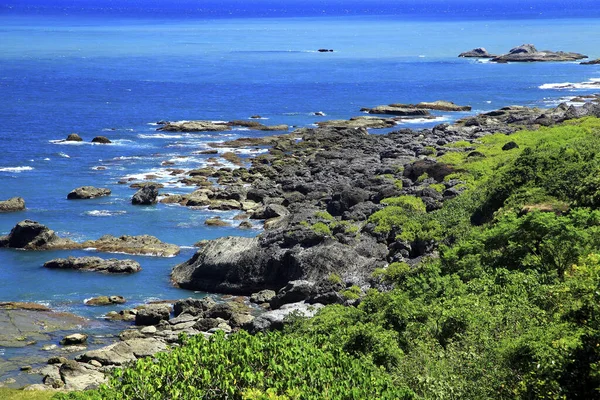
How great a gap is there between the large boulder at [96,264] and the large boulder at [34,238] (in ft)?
14.3

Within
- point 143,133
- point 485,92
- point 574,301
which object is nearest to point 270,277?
point 574,301

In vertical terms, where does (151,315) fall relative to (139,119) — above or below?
below

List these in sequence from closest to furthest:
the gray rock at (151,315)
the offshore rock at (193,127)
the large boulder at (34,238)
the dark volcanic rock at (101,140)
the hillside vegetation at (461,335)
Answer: the hillside vegetation at (461,335) < the gray rock at (151,315) < the large boulder at (34,238) < the dark volcanic rock at (101,140) < the offshore rock at (193,127)

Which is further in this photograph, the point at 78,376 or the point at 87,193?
the point at 87,193

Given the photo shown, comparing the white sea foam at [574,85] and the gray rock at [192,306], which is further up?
the white sea foam at [574,85]

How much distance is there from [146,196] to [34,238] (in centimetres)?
1460

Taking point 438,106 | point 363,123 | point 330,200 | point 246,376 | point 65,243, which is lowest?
point 65,243

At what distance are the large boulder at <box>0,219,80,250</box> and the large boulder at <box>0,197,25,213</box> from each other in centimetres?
1116

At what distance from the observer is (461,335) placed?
30359 mm

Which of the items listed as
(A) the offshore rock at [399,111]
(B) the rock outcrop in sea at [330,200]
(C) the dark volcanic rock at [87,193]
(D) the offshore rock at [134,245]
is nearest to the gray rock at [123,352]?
(B) the rock outcrop in sea at [330,200]

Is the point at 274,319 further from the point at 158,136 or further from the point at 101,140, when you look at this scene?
the point at 158,136

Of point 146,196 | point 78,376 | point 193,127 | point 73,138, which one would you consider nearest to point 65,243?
point 146,196

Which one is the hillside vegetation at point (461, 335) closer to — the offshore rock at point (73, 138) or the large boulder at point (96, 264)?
the large boulder at point (96, 264)

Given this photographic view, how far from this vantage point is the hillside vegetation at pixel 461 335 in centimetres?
2419
